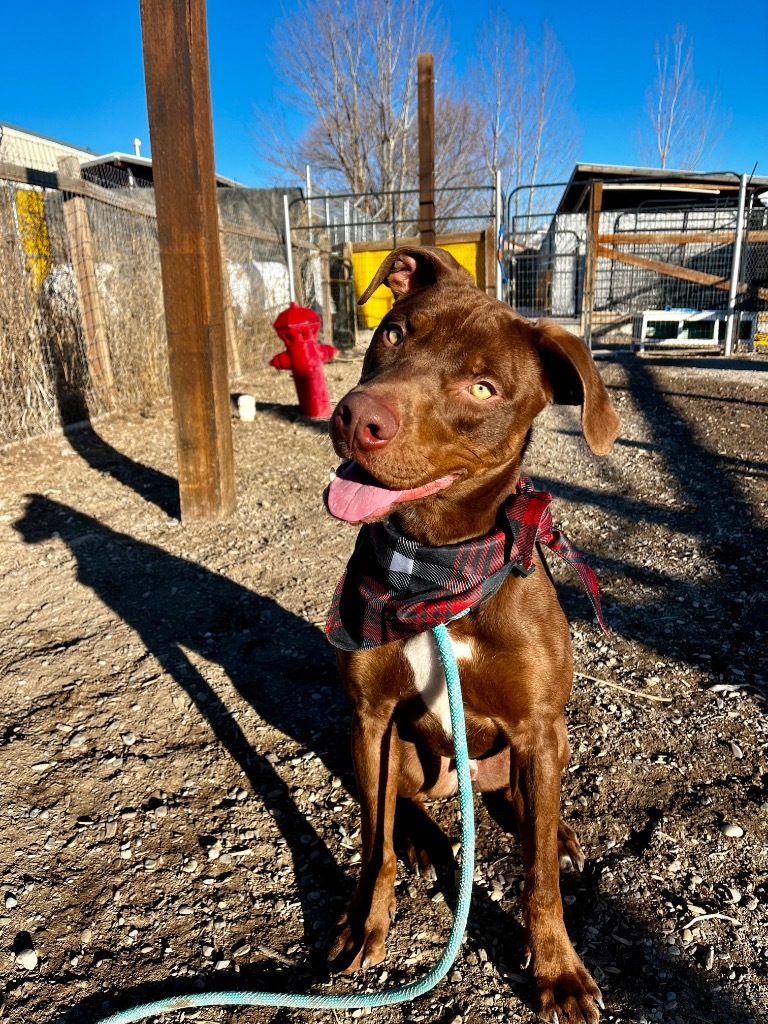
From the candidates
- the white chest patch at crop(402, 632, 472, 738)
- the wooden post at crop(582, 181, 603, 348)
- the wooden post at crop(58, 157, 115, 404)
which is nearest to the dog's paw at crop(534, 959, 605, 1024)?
the white chest patch at crop(402, 632, 472, 738)

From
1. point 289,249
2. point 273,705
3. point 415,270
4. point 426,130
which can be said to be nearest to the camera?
point 415,270

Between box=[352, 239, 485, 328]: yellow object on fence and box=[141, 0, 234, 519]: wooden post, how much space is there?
775 cm

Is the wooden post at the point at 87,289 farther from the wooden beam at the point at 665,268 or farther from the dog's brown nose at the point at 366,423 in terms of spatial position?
the wooden beam at the point at 665,268

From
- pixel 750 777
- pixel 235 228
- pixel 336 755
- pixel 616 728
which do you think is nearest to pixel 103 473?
pixel 336 755

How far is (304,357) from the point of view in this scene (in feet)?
25.3

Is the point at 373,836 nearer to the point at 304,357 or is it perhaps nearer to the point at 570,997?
the point at 570,997

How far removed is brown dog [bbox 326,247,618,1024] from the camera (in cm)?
170

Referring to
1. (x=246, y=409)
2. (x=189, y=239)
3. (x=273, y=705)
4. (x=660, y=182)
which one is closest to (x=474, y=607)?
(x=273, y=705)

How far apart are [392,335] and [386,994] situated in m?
1.70

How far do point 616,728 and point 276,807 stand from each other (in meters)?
1.34

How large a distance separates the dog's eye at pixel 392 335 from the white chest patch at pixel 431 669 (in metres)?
0.82

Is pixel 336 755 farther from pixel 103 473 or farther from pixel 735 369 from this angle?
pixel 735 369

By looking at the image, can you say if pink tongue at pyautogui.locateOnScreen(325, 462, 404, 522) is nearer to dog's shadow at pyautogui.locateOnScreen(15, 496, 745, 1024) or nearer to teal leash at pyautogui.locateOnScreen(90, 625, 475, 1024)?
→ teal leash at pyautogui.locateOnScreen(90, 625, 475, 1024)

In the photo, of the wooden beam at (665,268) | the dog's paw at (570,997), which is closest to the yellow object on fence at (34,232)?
the dog's paw at (570,997)
